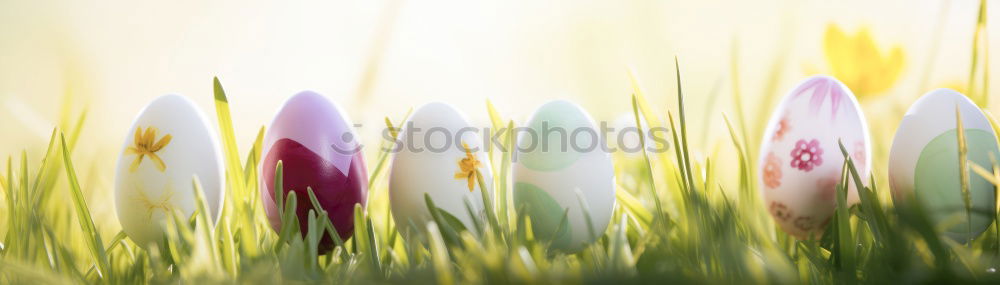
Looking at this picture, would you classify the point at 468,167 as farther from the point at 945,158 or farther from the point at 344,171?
the point at 945,158

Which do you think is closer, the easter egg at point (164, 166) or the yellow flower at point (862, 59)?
the easter egg at point (164, 166)

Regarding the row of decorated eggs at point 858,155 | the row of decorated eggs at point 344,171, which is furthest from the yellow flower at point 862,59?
the row of decorated eggs at point 344,171

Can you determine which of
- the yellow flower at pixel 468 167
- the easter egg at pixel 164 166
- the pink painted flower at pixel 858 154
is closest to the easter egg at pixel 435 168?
the yellow flower at pixel 468 167

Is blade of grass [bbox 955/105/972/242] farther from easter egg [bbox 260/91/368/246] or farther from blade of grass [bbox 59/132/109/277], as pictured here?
→ blade of grass [bbox 59/132/109/277]

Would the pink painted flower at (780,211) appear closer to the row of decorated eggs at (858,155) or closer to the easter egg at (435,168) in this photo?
the row of decorated eggs at (858,155)

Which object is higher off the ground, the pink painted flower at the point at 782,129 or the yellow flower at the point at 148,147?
the yellow flower at the point at 148,147

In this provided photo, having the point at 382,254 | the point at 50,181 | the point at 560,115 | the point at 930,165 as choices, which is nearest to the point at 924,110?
the point at 930,165

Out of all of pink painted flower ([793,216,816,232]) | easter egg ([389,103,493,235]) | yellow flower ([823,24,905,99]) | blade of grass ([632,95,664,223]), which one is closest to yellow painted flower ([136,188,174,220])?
easter egg ([389,103,493,235])

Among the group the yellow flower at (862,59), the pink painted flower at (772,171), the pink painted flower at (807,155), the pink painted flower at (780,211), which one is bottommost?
the pink painted flower at (780,211)
